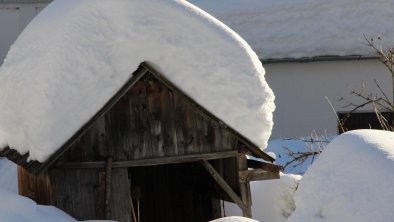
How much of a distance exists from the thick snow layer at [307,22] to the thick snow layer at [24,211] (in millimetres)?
11420

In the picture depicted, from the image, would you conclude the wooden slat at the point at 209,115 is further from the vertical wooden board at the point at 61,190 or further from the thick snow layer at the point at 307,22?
the thick snow layer at the point at 307,22

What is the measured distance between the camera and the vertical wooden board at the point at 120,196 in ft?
29.0

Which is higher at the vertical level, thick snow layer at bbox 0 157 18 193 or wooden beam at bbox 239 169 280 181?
thick snow layer at bbox 0 157 18 193

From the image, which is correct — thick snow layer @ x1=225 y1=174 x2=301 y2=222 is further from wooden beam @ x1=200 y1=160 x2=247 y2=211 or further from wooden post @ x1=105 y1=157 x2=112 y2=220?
wooden post @ x1=105 y1=157 x2=112 y2=220

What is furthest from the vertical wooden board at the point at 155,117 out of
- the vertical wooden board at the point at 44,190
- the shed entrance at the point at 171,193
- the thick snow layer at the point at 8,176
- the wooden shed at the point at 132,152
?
the thick snow layer at the point at 8,176

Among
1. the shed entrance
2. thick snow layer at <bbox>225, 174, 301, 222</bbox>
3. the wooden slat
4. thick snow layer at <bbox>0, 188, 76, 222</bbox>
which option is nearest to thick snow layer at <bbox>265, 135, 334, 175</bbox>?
thick snow layer at <bbox>225, 174, 301, 222</bbox>

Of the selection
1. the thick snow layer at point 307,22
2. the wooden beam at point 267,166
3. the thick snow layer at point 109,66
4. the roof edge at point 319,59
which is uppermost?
the thick snow layer at point 307,22

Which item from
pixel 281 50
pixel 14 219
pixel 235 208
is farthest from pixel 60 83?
pixel 281 50

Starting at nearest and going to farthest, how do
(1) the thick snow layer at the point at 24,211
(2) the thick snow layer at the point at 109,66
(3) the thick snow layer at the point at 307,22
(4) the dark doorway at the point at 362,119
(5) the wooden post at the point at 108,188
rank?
(1) the thick snow layer at the point at 24,211
(2) the thick snow layer at the point at 109,66
(5) the wooden post at the point at 108,188
(4) the dark doorway at the point at 362,119
(3) the thick snow layer at the point at 307,22

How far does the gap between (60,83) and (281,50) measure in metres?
10.7

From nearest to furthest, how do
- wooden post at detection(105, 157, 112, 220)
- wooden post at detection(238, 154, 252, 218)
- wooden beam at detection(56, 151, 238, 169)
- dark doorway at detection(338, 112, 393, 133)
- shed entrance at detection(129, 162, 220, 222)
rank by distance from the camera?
wooden beam at detection(56, 151, 238, 169), wooden post at detection(105, 157, 112, 220), wooden post at detection(238, 154, 252, 218), shed entrance at detection(129, 162, 220, 222), dark doorway at detection(338, 112, 393, 133)

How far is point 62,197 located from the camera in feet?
28.3

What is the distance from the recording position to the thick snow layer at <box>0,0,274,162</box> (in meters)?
8.48

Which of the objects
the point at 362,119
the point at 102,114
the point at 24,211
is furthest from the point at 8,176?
the point at 24,211
